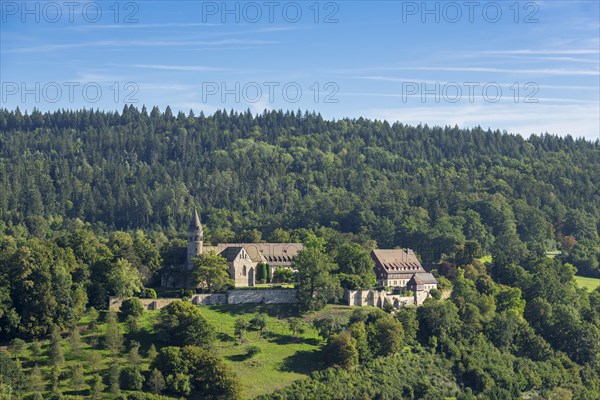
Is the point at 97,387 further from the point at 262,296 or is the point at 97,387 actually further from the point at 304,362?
the point at 262,296

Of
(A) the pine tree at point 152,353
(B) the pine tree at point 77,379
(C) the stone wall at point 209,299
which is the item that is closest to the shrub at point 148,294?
(C) the stone wall at point 209,299

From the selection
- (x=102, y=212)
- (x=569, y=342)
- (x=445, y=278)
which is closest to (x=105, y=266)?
(x=445, y=278)

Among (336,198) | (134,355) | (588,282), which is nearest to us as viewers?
(134,355)

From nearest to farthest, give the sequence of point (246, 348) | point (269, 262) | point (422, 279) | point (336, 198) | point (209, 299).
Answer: point (246, 348) → point (209, 299) → point (422, 279) → point (269, 262) → point (336, 198)

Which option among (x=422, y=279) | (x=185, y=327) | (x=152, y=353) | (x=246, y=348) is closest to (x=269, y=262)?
(x=422, y=279)

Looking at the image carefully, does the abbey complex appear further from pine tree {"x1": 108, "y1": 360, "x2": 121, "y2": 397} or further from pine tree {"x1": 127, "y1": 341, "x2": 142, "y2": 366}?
pine tree {"x1": 108, "y1": 360, "x2": 121, "y2": 397}

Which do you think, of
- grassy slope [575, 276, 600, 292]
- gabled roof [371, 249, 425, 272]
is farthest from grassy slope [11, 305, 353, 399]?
grassy slope [575, 276, 600, 292]

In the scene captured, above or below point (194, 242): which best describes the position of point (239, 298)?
below
